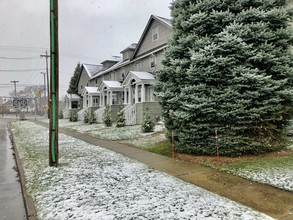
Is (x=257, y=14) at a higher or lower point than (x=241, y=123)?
higher

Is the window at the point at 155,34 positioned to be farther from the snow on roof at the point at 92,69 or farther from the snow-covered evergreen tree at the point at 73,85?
the snow-covered evergreen tree at the point at 73,85

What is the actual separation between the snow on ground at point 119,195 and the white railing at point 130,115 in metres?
11.3

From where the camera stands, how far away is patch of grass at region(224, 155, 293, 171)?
17.5ft

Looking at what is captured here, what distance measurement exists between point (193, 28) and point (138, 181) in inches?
198

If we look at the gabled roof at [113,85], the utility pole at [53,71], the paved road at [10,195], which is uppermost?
the gabled roof at [113,85]

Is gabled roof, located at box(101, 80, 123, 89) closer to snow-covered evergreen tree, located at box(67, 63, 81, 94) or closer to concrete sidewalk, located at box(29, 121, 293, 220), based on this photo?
concrete sidewalk, located at box(29, 121, 293, 220)

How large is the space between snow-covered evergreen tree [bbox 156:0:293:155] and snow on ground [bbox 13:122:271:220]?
224cm

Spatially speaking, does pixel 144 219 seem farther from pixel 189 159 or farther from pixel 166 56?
pixel 166 56

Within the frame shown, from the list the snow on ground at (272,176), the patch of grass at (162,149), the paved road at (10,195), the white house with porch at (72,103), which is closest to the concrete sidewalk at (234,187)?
the snow on ground at (272,176)

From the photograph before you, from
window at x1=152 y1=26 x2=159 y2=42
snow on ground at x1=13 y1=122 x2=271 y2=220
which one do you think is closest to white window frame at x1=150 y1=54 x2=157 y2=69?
window at x1=152 y1=26 x2=159 y2=42

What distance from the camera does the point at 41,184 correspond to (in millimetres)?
4492

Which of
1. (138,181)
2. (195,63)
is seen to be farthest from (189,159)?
(195,63)

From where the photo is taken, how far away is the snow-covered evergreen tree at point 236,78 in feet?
19.7

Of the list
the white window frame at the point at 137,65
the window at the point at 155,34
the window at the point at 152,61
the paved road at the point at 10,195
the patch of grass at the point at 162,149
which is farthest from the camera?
the white window frame at the point at 137,65
